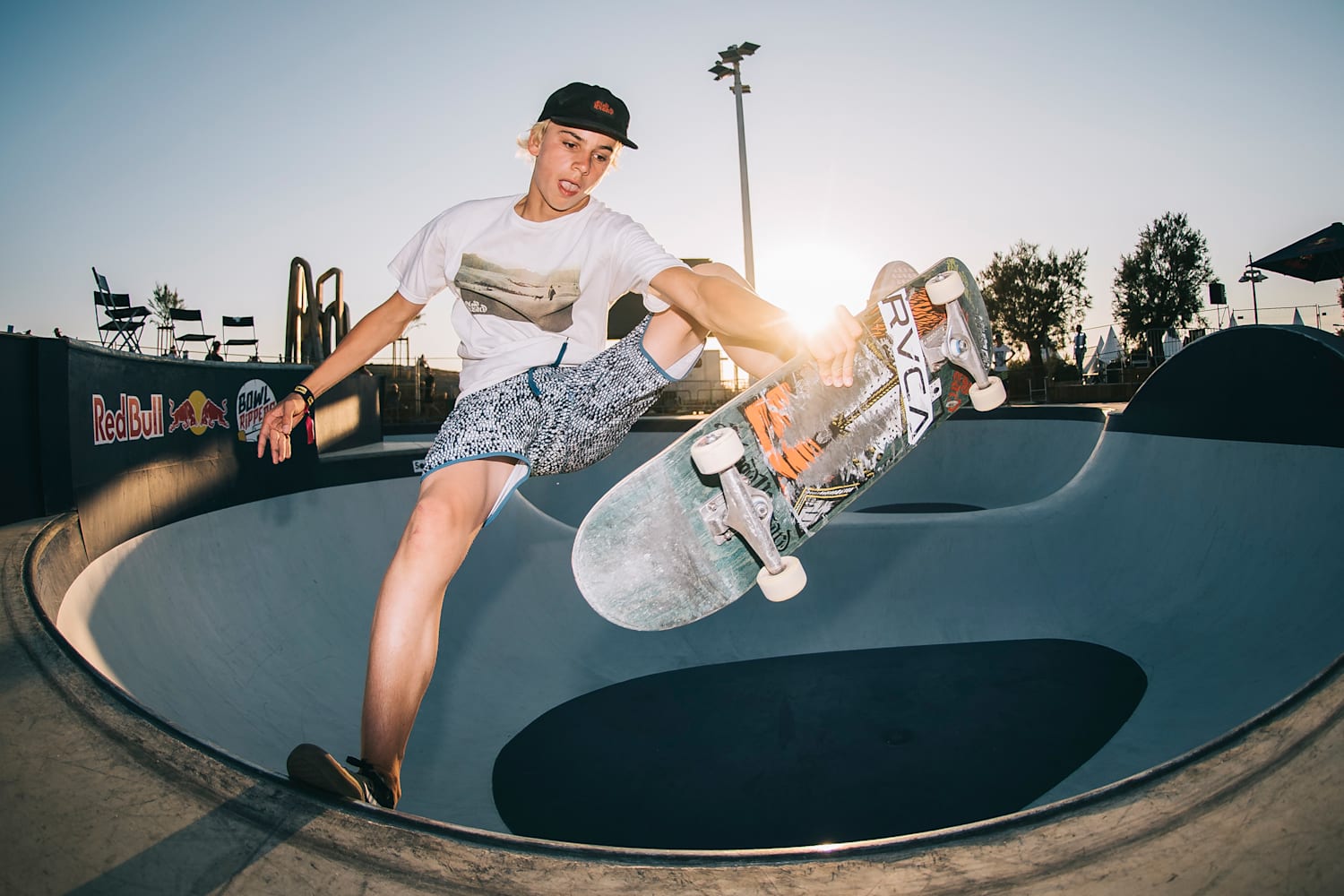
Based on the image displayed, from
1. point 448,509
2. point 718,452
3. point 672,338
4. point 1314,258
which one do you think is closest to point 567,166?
point 672,338

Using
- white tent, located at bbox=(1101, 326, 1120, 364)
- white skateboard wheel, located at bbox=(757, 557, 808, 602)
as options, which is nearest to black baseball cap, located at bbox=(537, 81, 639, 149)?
white skateboard wheel, located at bbox=(757, 557, 808, 602)

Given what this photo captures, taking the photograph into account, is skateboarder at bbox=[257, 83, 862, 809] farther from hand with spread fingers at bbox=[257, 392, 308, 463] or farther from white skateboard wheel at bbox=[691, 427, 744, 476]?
white skateboard wheel at bbox=[691, 427, 744, 476]

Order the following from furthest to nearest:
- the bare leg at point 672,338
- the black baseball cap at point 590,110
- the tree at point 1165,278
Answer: the tree at point 1165,278 < the bare leg at point 672,338 < the black baseball cap at point 590,110

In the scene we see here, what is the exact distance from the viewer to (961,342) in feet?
11.4

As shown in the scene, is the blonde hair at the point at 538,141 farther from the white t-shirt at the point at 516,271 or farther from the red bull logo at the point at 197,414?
the red bull logo at the point at 197,414

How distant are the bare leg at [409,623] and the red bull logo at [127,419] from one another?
3.06 m

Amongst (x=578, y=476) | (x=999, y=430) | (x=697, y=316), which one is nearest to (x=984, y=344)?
(x=697, y=316)

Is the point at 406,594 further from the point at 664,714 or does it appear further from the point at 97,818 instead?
the point at 664,714

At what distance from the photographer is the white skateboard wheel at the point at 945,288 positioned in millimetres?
3350

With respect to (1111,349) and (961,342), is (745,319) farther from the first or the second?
(1111,349)

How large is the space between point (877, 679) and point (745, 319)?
4318mm

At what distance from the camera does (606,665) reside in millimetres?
6395

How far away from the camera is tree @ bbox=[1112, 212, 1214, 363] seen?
40.7 meters

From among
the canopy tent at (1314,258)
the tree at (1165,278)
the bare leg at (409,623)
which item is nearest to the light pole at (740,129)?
the canopy tent at (1314,258)
